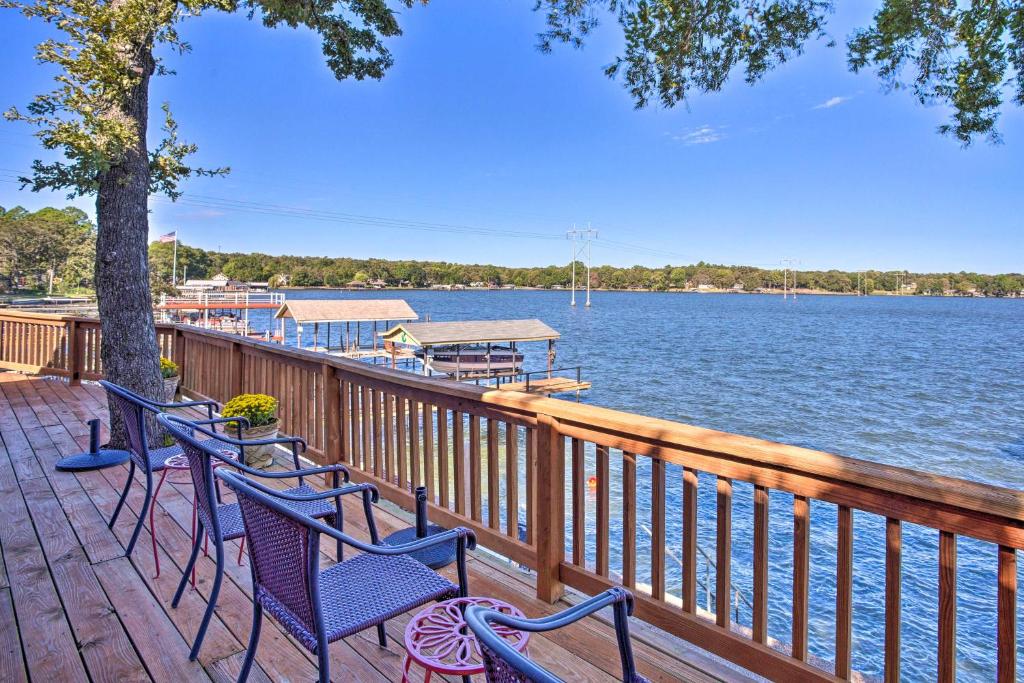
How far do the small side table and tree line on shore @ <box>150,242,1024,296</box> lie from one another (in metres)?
60.9

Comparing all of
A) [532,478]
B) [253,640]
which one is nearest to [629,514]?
[532,478]

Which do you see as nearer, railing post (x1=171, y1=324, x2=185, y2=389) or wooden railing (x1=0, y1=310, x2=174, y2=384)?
railing post (x1=171, y1=324, x2=185, y2=389)

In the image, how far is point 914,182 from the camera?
55.3m

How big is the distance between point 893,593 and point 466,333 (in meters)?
25.5

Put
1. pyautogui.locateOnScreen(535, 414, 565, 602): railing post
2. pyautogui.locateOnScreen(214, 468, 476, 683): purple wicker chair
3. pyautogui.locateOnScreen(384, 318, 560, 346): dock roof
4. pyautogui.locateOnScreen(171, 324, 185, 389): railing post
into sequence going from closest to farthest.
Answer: pyautogui.locateOnScreen(214, 468, 476, 683): purple wicker chair → pyautogui.locateOnScreen(535, 414, 565, 602): railing post → pyautogui.locateOnScreen(171, 324, 185, 389): railing post → pyautogui.locateOnScreen(384, 318, 560, 346): dock roof

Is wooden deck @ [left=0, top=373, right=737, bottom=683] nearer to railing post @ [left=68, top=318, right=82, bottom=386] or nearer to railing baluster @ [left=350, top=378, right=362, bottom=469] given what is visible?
railing baluster @ [left=350, top=378, right=362, bottom=469]

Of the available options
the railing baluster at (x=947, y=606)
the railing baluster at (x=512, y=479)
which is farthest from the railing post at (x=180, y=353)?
the railing baluster at (x=947, y=606)

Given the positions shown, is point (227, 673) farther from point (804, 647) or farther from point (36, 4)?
point (36, 4)

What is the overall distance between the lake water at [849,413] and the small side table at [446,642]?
7.84 m

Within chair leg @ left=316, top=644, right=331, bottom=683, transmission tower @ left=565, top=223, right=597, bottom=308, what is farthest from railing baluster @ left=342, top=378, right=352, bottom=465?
transmission tower @ left=565, top=223, right=597, bottom=308

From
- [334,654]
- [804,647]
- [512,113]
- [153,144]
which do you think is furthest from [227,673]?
[512,113]

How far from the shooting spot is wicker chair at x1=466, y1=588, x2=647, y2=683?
760 millimetres

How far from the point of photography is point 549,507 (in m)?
2.47

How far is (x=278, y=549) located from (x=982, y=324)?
96.6 m
